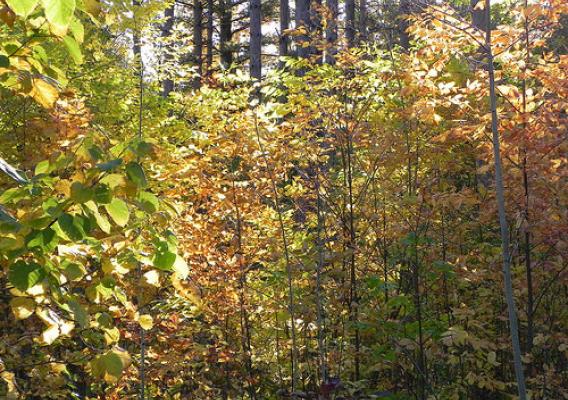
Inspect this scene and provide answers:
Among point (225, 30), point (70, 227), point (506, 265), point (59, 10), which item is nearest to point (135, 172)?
point (70, 227)

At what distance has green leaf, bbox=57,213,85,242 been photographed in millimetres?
1572

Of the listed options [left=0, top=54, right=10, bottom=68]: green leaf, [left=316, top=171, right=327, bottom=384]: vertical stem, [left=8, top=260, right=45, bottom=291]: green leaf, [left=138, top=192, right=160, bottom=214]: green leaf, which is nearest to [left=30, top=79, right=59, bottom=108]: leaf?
[left=0, top=54, right=10, bottom=68]: green leaf

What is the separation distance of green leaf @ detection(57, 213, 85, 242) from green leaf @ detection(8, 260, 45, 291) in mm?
152

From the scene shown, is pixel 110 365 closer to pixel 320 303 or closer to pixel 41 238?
pixel 41 238

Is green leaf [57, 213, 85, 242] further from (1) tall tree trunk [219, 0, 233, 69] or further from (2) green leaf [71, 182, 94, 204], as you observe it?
(1) tall tree trunk [219, 0, 233, 69]

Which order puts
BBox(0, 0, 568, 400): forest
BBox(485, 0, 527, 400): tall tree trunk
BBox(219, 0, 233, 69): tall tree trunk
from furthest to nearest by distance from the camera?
BBox(219, 0, 233, 69): tall tree trunk < BBox(0, 0, 568, 400): forest < BBox(485, 0, 527, 400): tall tree trunk

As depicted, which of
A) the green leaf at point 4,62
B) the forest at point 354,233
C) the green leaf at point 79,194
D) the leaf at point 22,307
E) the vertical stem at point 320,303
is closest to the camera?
the green leaf at point 79,194

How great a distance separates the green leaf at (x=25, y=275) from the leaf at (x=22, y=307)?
7.1 inches

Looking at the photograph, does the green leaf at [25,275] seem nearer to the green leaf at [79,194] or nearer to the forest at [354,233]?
the green leaf at [79,194]

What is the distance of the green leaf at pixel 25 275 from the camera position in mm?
1605

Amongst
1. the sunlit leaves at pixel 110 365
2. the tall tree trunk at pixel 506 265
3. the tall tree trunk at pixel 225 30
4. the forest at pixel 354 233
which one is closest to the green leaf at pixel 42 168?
the sunlit leaves at pixel 110 365

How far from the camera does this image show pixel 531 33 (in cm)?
389

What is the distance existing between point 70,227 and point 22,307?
0.37 metres

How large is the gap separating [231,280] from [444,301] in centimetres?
199
